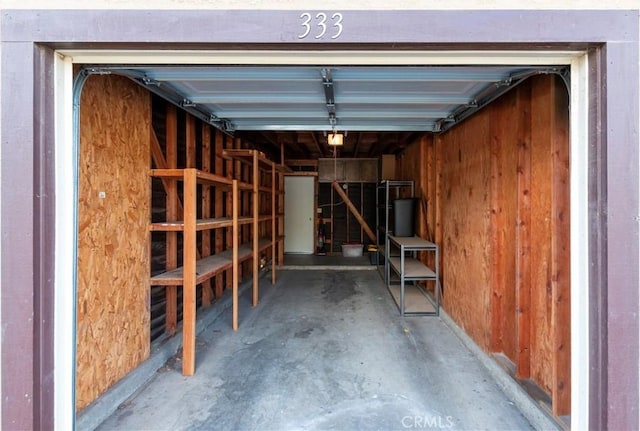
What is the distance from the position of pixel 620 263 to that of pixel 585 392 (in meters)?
0.49

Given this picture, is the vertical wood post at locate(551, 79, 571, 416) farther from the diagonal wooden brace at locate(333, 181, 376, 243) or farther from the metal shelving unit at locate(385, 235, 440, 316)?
the diagonal wooden brace at locate(333, 181, 376, 243)

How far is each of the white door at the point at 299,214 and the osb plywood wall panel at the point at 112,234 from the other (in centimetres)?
502

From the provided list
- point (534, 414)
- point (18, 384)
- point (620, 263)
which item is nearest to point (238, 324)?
point (18, 384)

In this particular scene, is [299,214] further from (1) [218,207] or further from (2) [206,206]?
(2) [206,206]


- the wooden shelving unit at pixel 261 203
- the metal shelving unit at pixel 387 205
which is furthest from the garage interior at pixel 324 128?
the metal shelving unit at pixel 387 205

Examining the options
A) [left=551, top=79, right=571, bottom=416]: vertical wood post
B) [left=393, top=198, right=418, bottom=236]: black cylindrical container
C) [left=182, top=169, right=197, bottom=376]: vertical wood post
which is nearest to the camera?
[left=551, top=79, right=571, bottom=416]: vertical wood post

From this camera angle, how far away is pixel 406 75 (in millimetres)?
1588

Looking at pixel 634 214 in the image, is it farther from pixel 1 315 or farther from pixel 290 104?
pixel 1 315

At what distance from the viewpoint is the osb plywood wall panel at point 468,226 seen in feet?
7.53

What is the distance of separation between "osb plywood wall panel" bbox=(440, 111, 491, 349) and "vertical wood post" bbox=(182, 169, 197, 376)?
2204mm

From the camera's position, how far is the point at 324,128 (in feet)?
9.25

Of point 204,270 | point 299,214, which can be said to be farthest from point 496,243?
point 299,214

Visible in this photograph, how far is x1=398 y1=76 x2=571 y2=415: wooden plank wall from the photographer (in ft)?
5.06
